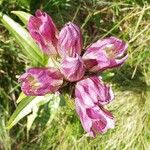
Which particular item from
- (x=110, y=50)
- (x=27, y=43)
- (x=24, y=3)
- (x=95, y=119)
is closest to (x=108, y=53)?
(x=110, y=50)

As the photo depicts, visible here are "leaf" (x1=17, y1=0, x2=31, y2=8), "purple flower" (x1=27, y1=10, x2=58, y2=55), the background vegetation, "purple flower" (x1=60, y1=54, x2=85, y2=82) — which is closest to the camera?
"purple flower" (x1=60, y1=54, x2=85, y2=82)

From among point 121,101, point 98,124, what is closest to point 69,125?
point 121,101

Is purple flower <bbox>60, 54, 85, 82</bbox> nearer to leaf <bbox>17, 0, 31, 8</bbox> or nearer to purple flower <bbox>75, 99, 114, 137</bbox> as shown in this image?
purple flower <bbox>75, 99, 114, 137</bbox>

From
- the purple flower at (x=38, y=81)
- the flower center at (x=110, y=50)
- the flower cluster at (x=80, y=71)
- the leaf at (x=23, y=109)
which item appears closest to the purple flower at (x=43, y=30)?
the flower cluster at (x=80, y=71)

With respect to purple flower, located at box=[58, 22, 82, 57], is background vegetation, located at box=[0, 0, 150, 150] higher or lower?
lower

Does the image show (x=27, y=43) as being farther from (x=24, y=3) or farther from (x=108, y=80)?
(x=108, y=80)

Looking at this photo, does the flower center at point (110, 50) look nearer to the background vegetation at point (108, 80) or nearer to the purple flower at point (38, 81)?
the purple flower at point (38, 81)

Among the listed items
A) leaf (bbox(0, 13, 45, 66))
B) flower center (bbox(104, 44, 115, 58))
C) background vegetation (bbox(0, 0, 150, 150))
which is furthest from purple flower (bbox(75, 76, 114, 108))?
background vegetation (bbox(0, 0, 150, 150))
